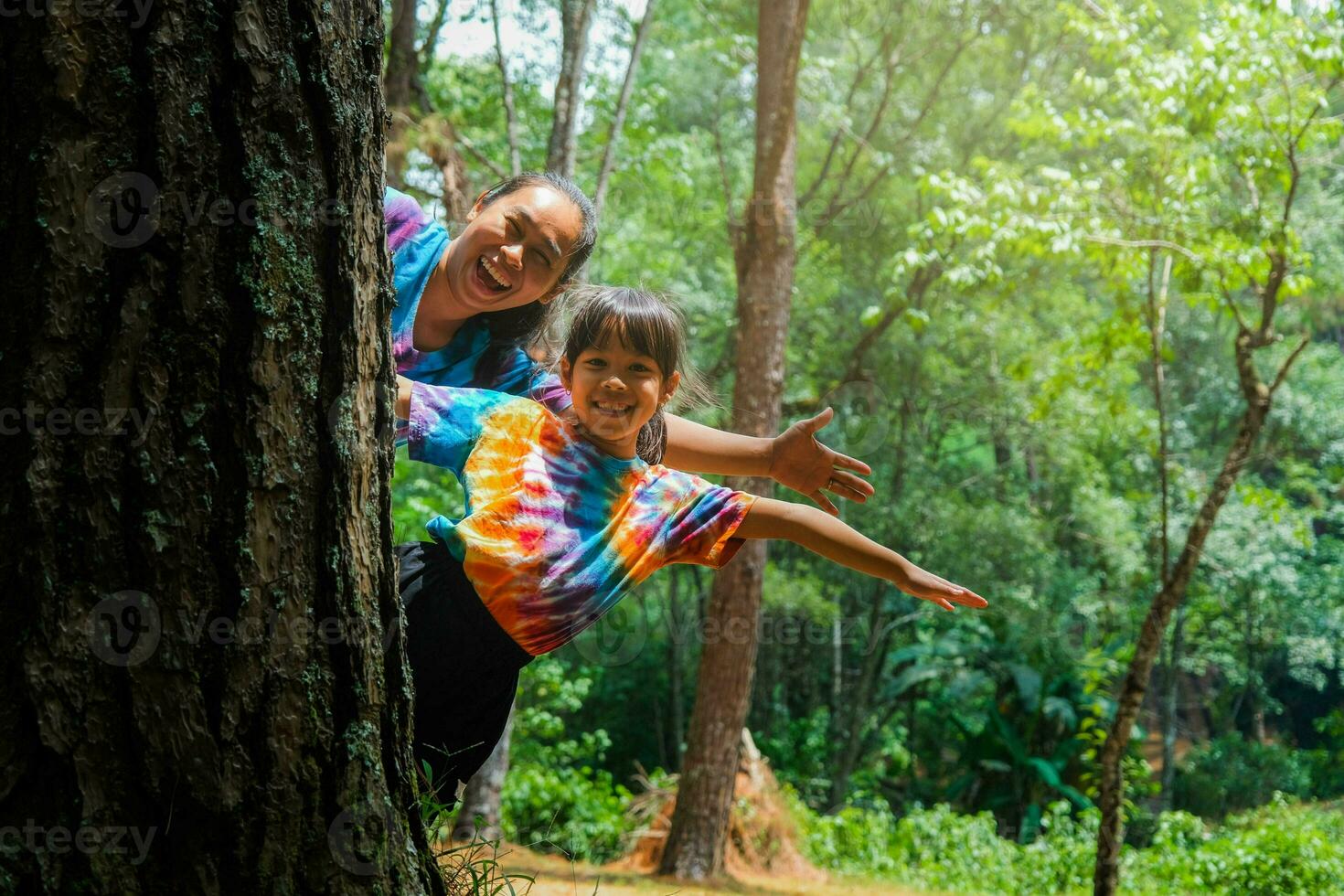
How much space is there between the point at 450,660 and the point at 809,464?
75 cm

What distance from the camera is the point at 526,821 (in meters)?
9.20

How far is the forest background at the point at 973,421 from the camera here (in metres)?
6.99

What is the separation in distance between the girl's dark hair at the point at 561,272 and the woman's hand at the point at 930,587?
783 mm

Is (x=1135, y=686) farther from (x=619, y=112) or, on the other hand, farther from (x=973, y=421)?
(x=973, y=421)

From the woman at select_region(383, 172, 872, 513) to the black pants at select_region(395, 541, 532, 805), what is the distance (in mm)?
407

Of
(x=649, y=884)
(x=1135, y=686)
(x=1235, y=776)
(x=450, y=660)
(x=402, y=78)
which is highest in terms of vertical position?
(x=402, y=78)

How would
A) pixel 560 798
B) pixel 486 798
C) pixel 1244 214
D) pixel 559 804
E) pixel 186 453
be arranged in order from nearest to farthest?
pixel 186 453 → pixel 1244 214 → pixel 486 798 → pixel 559 804 → pixel 560 798

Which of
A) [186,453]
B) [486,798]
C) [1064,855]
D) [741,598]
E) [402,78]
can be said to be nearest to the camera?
[186,453]

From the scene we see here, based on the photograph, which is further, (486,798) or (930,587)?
(486,798)

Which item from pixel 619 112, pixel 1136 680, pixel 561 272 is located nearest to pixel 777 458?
pixel 561 272

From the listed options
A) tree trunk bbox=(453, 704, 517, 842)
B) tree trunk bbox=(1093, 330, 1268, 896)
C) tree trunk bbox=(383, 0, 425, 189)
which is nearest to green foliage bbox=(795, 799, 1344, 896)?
tree trunk bbox=(1093, 330, 1268, 896)

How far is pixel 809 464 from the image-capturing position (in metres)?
2.04

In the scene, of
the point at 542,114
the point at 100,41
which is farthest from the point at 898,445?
the point at 100,41

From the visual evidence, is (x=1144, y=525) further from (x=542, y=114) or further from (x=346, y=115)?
(x=346, y=115)
